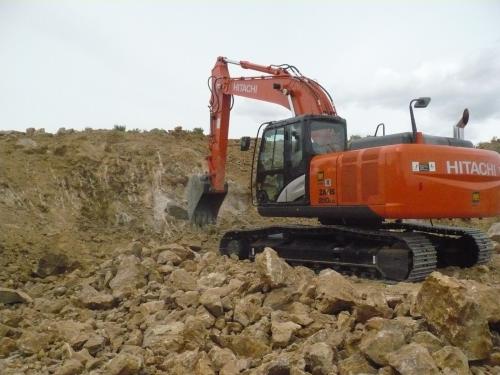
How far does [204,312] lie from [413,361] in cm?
244

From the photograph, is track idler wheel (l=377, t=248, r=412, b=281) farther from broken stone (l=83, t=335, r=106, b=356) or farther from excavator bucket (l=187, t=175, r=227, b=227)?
excavator bucket (l=187, t=175, r=227, b=227)

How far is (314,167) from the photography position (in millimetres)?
7680

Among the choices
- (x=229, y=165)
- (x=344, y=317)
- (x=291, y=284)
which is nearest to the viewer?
(x=344, y=317)

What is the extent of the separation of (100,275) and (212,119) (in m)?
4.16

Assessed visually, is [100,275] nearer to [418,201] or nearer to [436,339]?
[418,201]

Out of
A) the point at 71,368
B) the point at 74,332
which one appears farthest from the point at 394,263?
the point at 71,368

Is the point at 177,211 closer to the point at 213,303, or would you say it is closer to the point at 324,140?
the point at 324,140

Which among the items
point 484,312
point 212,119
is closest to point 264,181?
point 212,119

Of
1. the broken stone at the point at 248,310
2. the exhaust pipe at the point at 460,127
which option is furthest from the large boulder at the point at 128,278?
the exhaust pipe at the point at 460,127

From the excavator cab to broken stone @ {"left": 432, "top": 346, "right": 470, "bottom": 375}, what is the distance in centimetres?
425

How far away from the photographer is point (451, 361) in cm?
362

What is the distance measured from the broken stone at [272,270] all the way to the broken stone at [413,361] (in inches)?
82.0

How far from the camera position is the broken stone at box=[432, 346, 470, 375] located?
11.7ft

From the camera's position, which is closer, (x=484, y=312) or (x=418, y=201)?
(x=484, y=312)
